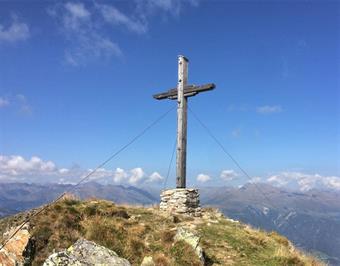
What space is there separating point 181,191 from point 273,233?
5595mm

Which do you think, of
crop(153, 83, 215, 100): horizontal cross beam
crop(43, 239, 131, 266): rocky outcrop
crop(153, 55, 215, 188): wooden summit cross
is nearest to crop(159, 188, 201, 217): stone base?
crop(153, 55, 215, 188): wooden summit cross

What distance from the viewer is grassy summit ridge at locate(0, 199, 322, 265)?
13.9 metres

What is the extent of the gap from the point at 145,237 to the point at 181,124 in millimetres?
9897

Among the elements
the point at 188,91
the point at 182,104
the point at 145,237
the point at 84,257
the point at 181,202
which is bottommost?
the point at 84,257

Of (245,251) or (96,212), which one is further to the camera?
(96,212)

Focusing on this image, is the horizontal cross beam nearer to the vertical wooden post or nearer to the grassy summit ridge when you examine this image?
the vertical wooden post

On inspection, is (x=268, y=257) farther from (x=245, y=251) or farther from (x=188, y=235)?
(x=188, y=235)

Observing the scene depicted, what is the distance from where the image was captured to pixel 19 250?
12.9 m

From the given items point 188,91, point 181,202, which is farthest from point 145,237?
point 188,91

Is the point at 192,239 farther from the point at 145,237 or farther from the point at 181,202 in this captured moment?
the point at 181,202

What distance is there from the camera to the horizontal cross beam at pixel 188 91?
23.6 m

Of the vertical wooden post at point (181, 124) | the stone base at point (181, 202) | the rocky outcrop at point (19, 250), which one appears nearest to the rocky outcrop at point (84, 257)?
the rocky outcrop at point (19, 250)

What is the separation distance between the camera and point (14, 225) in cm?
1591

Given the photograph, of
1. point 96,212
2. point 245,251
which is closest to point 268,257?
point 245,251
